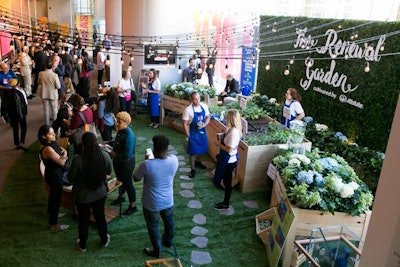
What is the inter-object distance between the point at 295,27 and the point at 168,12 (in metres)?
3.95

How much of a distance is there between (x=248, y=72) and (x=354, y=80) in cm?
454

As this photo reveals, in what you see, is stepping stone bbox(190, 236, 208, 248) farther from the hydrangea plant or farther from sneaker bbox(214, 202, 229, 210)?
the hydrangea plant

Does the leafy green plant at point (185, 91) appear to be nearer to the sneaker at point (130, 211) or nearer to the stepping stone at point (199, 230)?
the sneaker at point (130, 211)

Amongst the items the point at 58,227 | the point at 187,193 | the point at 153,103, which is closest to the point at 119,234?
the point at 58,227

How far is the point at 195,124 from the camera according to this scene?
21.2ft

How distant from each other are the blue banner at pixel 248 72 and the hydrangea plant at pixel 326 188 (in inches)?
252

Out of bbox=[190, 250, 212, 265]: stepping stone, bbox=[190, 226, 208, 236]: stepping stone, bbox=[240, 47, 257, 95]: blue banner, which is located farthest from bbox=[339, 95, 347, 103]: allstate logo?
bbox=[190, 250, 212, 265]: stepping stone

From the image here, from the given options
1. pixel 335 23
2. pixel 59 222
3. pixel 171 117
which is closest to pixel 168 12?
pixel 171 117

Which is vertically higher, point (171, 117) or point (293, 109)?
point (293, 109)

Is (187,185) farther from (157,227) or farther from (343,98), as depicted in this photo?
(343,98)

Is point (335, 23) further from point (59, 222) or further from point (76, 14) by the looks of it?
point (76, 14)

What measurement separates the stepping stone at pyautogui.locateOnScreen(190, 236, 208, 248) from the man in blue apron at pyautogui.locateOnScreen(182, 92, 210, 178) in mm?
1851

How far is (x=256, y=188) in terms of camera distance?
248 inches

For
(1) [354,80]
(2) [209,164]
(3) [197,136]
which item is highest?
(1) [354,80]
